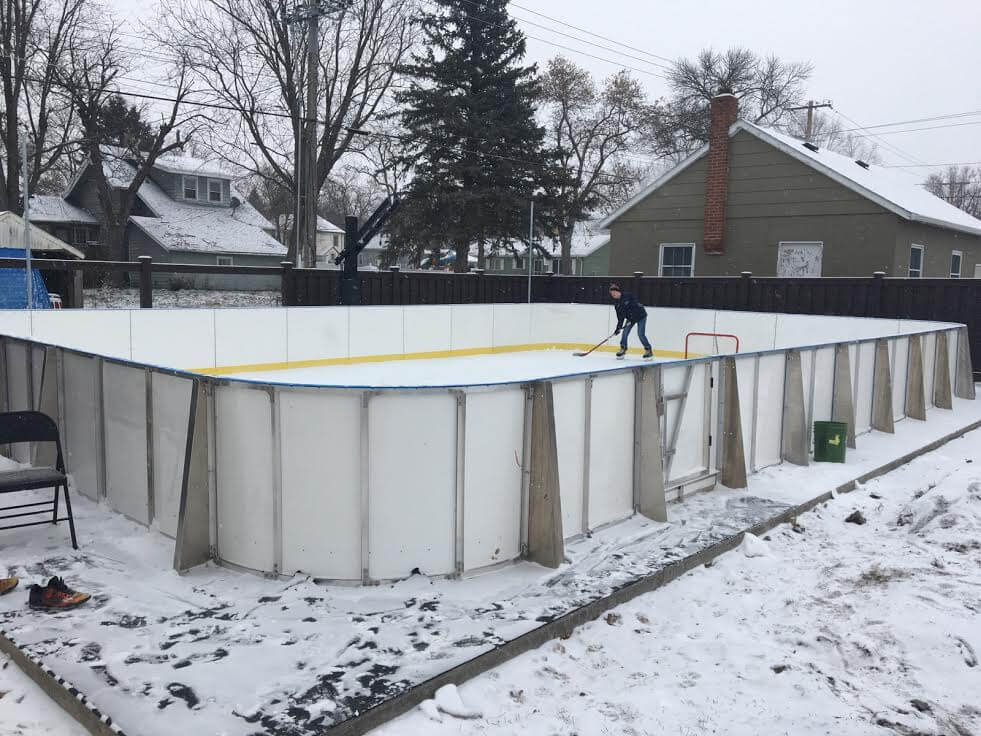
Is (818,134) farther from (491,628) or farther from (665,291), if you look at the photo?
(491,628)

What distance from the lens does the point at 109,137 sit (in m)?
29.4

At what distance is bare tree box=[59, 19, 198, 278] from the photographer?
1049 inches

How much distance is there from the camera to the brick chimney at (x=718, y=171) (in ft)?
65.0

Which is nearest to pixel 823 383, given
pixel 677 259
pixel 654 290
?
pixel 654 290

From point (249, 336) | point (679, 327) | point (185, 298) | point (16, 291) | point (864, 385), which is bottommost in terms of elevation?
point (864, 385)

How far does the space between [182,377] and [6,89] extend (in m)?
26.3

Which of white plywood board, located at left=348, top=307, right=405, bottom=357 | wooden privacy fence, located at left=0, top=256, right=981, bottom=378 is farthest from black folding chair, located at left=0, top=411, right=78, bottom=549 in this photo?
white plywood board, located at left=348, top=307, right=405, bottom=357

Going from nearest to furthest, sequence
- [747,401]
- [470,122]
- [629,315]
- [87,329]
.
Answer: [747,401], [87,329], [629,315], [470,122]

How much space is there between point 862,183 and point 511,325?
8511 millimetres

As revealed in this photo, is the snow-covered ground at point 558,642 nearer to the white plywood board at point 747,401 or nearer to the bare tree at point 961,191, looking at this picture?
the white plywood board at point 747,401

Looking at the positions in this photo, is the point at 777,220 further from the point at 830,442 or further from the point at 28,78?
the point at 28,78

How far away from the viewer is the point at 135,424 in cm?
535

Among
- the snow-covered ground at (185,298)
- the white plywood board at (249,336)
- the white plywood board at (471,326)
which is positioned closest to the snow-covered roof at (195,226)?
the snow-covered ground at (185,298)

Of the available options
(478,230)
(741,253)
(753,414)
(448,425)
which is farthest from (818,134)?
(448,425)
